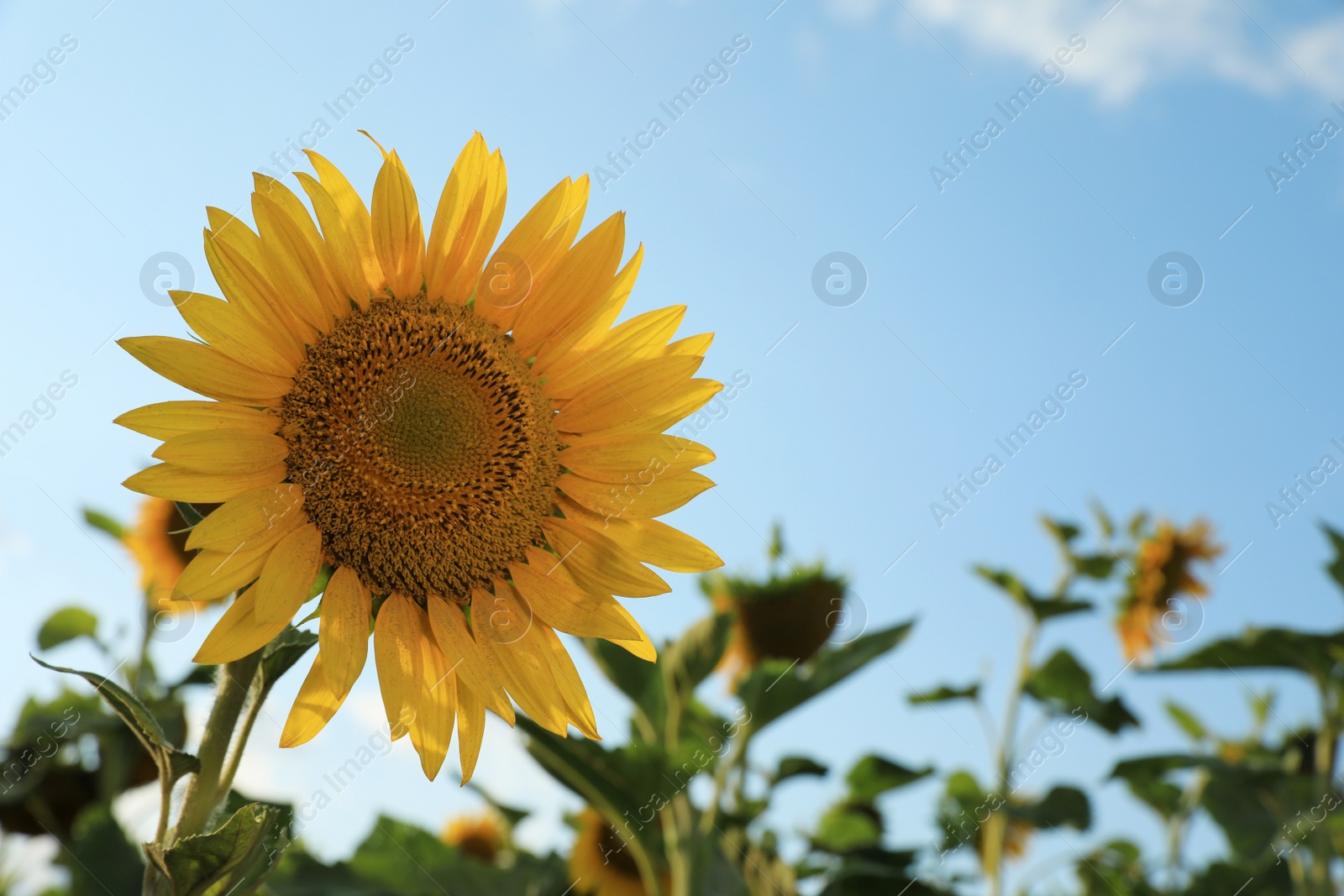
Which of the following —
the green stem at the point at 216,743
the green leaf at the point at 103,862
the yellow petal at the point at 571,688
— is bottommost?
the green leaf at the point at 103,862

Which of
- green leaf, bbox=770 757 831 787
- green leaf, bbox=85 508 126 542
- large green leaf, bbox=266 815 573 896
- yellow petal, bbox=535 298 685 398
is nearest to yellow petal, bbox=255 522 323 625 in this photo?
yellow petal, bbox=535 298 685 398

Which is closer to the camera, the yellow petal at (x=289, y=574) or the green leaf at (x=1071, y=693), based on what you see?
the yellow petal at (x=289, y=574)

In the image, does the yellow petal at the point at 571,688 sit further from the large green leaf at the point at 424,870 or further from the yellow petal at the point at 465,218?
the large green leaf at the point at 424,870

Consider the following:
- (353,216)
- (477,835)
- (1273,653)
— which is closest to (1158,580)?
(1273,653)

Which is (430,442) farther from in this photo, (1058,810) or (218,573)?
(1058,810)

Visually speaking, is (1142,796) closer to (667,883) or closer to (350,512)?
(667,883)

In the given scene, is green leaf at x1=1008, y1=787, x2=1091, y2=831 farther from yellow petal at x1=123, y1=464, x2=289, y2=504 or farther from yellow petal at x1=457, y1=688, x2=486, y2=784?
yellow petal at x1=123, y1=464, x2=289, y2=504

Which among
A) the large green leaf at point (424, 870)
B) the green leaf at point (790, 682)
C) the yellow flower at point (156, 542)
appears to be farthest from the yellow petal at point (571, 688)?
the yellow flower at point (156, 542)
